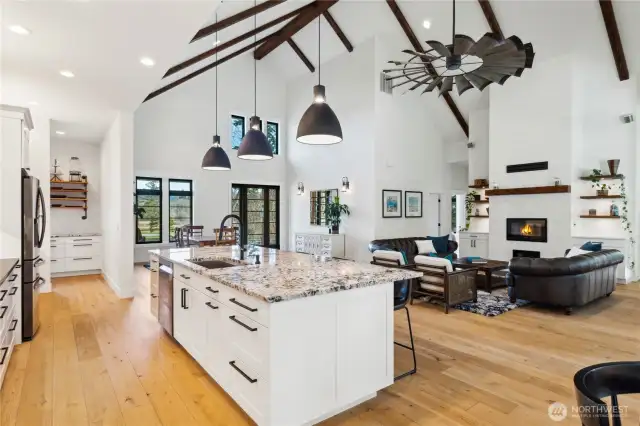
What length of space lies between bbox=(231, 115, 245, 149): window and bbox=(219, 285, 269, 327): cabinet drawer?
859cm

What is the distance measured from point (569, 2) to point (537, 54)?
3.51 ft

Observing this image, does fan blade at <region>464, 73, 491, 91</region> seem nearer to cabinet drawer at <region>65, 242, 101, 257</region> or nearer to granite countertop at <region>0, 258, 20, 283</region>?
granite countertop at <region>0, 258, 20, 283</region>

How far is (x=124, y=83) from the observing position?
4293 mm

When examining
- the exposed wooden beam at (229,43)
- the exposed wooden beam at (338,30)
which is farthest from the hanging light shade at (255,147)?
the exposed wooden beam at (338,30)

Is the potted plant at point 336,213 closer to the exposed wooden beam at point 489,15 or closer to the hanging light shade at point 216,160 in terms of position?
the hanging light shade at point 216,160

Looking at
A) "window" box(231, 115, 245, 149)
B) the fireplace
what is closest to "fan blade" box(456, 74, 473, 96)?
the fireplace

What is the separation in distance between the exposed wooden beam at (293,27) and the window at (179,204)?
4190mm

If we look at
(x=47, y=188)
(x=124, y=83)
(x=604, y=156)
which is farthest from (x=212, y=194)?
(x=604, y=156)

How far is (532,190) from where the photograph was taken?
7.50 meters

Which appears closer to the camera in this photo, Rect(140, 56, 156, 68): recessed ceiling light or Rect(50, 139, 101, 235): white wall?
Rect(140, 56, 156, 68): recessed ceiling light

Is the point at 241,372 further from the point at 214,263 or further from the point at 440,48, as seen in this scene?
the point at 440,48

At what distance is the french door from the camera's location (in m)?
10.7

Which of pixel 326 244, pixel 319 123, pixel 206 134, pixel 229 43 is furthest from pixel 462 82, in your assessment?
pixel 206 134

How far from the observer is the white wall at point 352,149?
8602 millimetres
